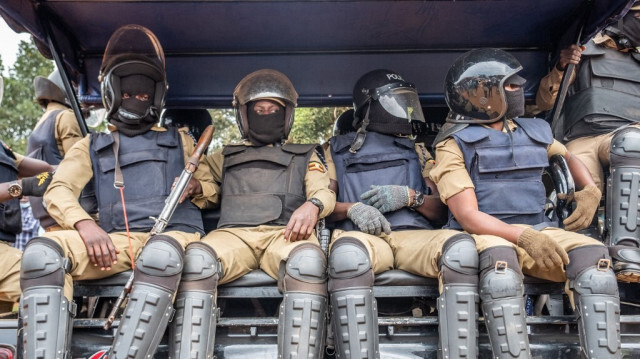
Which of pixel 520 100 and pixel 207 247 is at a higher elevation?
pixel 520 100

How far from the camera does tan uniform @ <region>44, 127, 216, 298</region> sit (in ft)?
10.5

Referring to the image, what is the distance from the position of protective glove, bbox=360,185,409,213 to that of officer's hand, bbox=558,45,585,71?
1489 mm

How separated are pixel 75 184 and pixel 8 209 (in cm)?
72

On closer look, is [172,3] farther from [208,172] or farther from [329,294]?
[329,294]

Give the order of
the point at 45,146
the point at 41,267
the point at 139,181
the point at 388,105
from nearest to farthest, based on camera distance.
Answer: the point at 41,267
the point at 139,181
the point at 388,105
the point at 45,146

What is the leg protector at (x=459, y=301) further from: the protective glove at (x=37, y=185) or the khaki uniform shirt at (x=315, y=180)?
the protective glove at (x=37, y=185)

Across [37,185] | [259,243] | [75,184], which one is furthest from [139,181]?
[259,243]

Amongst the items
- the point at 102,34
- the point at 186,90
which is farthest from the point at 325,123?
the point at 102,34

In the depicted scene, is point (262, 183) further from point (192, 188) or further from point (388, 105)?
point (388, 105)

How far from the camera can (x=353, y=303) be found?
2912mm

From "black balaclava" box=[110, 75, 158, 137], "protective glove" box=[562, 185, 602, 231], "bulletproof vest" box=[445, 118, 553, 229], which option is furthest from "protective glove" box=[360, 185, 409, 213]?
"black balaclava" box=[110, 75, 158, 137]

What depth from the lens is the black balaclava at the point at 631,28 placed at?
4.27 metres

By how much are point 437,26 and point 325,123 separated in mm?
3631

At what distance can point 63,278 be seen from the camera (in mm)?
3002
